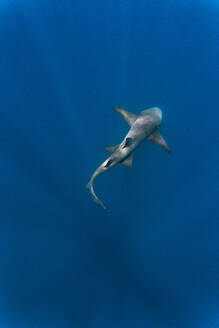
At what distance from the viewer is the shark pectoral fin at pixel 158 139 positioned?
12758 millimetres

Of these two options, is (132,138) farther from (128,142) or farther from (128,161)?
(128,161)

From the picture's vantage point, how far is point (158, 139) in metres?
12.8

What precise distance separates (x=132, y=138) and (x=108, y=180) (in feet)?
3.81

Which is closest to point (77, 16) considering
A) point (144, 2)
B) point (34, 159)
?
point (144, 2)

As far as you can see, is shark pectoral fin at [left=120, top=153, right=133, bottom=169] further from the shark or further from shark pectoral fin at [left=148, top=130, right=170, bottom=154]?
shark pectoral fin at [left=148, top=130, right=170, bottom=154]

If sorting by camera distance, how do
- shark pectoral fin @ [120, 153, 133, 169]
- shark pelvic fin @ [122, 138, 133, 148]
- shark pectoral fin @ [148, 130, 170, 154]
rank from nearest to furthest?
shark pelvic fin @ [122, 138, 133, 148]
shark pectoral fin @ [120, 153, 133, 169]
shark pectoral fin @ [148, 130, 170, 154]

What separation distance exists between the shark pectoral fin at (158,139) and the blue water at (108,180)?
0.19 m

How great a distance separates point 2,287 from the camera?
13.1m

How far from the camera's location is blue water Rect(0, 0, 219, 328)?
12.9 metres

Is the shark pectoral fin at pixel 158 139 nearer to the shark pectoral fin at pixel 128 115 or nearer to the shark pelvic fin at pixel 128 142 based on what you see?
the shark pectoral fin at pixel 128 115

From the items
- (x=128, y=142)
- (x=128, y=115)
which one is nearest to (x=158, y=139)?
(x=128, y=115)

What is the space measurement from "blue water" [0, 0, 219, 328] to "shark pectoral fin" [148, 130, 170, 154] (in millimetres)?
189

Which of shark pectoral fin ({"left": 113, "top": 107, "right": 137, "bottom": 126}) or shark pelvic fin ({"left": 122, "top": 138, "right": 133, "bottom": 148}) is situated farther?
shark pectoral fin ({"left": 113, "top": 107, "right": 137, "bottom": 126})

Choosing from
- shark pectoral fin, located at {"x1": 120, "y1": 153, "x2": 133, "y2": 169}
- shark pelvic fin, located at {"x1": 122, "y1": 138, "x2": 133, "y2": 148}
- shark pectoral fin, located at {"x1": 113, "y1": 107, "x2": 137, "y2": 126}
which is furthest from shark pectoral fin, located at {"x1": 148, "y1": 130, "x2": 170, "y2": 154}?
shark pelvic fin, located at {"x1": 122, "y1": 138, "x2": 133, "y2": 148}
